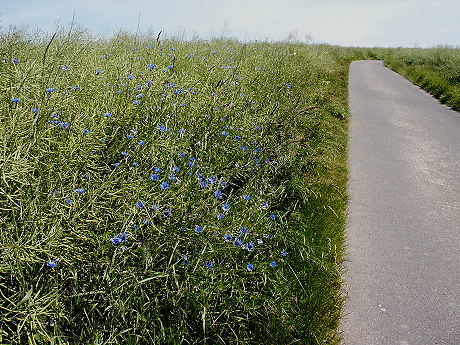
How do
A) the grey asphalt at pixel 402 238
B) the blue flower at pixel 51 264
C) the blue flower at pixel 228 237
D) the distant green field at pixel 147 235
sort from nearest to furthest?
the blue flower at pixel 51 264 < the distant green field at pixel 147 235 < the blue flower at pixel 228 237 < the grey asphalt at pixel 402 238

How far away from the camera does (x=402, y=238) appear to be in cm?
390

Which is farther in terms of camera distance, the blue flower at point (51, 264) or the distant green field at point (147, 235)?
the distant green field at point (147, 235)

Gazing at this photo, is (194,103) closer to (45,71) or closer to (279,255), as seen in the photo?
(45,71)

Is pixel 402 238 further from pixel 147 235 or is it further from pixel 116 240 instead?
pixel 116 240

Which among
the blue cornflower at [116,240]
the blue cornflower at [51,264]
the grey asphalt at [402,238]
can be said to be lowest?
the grey asphalt at [402,238]

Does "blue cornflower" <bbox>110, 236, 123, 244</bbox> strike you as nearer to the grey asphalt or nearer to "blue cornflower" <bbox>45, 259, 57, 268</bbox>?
"blue cornflower" <bbox>45, 259, 57, 268</bbox>

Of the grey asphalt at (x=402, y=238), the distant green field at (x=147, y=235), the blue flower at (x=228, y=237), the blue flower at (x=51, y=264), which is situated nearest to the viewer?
the blue flower at (x=51, y=264)

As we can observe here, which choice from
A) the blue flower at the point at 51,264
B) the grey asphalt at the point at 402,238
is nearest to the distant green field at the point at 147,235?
the blue flower at the point at 51,264

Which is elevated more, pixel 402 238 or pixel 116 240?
pixel 116 240

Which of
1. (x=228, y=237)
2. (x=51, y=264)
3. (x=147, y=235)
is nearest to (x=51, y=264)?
(x=51, y=264)

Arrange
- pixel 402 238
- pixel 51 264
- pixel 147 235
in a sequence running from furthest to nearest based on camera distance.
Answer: pixel 402 238 → pixel 147 235 → pixel 51 264

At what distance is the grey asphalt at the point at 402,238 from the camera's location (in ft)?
9.22

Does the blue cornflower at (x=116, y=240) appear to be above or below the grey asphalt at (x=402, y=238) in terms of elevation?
above

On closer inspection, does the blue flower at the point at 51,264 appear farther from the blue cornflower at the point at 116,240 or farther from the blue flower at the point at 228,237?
the blue flower at the point at 228,237
